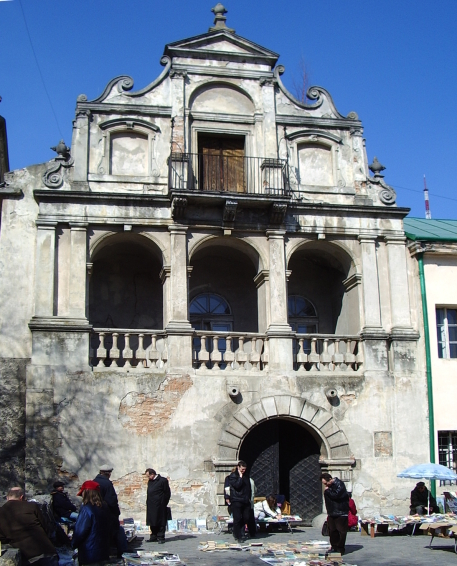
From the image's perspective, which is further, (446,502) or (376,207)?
(376,207)

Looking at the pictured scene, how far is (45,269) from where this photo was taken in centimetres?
1781

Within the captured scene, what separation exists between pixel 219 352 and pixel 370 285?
4.10m

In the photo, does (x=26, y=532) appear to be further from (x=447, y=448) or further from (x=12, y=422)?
(x=447, y=448)

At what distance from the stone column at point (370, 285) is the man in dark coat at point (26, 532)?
10984 millimetres

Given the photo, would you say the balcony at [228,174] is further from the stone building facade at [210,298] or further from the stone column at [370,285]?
the stone column at [370,285]

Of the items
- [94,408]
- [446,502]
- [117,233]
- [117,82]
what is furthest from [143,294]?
[446,502]

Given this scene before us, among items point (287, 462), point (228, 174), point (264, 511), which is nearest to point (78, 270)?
point (228, 174)

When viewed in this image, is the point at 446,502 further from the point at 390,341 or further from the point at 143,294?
the point at 143,294

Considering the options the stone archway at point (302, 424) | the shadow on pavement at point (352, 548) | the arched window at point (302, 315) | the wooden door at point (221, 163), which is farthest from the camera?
the arched window at point (302, 315)

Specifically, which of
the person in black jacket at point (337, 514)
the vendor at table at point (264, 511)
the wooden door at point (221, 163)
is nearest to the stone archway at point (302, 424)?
the vendor at table at point (264, 511)

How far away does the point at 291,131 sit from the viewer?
65.6 feet

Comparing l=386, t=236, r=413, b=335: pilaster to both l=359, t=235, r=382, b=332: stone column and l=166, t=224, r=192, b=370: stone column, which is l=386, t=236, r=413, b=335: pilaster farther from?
l=166, t=224, r=192, b=370: stone column

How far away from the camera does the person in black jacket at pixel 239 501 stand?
14.4 metres

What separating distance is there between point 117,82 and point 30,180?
3.35 meters
